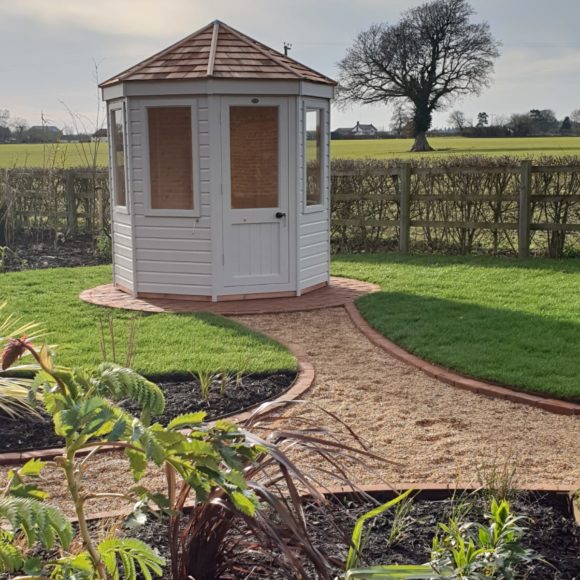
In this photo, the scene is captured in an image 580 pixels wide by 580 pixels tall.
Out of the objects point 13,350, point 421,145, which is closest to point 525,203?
point 13,350

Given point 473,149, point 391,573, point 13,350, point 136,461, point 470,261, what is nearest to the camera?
point 13,350

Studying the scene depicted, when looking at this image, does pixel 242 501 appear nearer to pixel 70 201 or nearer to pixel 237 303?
pixel 237 303

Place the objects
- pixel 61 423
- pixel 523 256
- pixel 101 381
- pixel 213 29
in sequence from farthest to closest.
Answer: pixel 523 256, pixel 213 29, pixel 101 381, pixel 61 423

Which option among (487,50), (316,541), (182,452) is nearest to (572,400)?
(316,541)

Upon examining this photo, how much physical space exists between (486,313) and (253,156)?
3.24m

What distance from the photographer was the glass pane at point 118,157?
31.6 ft

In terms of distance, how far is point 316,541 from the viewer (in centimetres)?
320

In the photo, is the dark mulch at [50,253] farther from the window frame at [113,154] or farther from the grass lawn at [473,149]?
the grass lawn at [473,149]

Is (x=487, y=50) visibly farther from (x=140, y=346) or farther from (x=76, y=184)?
(x=140, y=346)

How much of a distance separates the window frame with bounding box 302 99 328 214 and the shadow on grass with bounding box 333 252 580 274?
2.71 meters

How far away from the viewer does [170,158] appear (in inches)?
366

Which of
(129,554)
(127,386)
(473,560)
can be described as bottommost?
(473,560)

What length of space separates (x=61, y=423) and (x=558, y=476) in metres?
3.26

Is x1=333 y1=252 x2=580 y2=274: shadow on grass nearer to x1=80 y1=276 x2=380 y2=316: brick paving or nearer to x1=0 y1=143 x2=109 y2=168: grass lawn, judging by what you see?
x1=80 y1=276 x2=380 y2=316: brick paving
